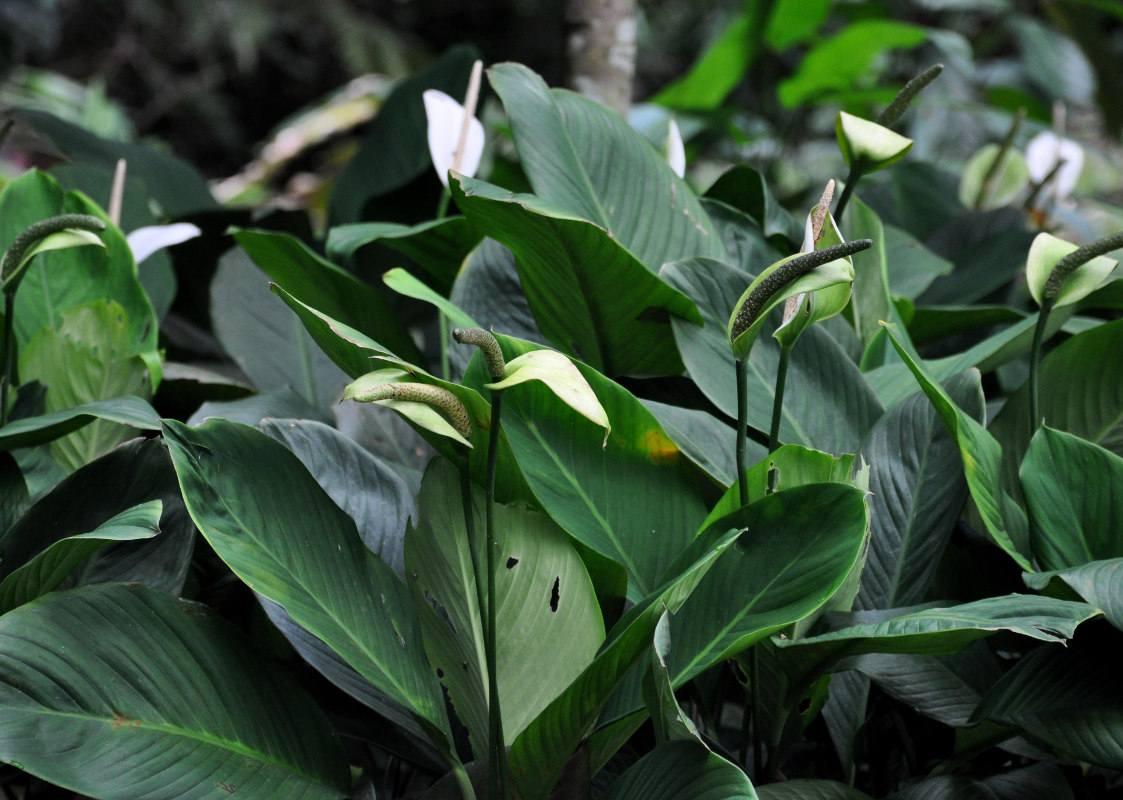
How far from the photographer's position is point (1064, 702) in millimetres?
437

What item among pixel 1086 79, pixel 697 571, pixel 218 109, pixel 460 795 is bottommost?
pixel 218 109

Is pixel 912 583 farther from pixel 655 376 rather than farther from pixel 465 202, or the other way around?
pixel 465 202

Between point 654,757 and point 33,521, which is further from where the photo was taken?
point 33,521

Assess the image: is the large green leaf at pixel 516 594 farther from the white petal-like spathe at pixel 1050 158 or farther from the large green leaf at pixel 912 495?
the white petal-like spathe at pixel 1050 158

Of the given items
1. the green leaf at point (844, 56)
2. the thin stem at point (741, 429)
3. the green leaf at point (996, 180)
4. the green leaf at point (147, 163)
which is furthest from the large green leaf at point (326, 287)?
the green leaf at point (844, 56)

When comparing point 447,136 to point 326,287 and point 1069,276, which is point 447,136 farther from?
point 1069,276

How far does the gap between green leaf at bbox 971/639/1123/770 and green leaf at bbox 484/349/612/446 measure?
26 cm

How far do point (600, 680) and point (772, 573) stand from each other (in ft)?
0.30

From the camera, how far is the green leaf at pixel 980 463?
17.6 inches

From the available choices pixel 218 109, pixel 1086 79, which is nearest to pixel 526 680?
pixel 1086 79

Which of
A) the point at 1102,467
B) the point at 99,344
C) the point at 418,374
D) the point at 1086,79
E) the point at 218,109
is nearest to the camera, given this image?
the point at 418,374

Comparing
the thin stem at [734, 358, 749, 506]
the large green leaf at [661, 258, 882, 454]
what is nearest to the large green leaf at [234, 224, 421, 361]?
the large green leaf at [661, 258, 882, 454]

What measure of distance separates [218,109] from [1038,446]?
4897mm

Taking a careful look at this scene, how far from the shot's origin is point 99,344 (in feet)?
2.08
